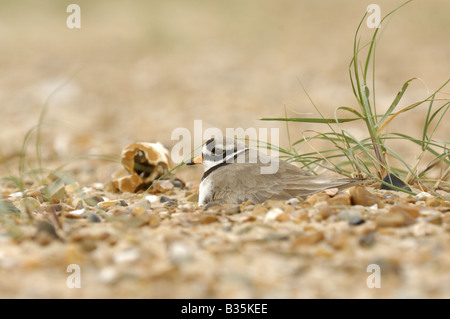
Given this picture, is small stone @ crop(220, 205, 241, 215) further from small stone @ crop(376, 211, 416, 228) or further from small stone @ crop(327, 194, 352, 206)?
small stone @ crop(376, 211, 416, 228)

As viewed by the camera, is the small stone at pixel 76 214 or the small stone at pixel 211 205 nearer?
the small stone at pixel 76 214

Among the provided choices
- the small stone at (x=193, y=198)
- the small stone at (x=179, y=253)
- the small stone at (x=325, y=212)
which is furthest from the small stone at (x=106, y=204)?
the small stone at (x=325, y=212)

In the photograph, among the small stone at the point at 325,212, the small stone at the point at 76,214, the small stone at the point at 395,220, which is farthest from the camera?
the small stone at the point at 76,214

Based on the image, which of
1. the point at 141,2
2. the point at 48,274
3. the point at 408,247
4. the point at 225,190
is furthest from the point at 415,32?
the point at 48,274

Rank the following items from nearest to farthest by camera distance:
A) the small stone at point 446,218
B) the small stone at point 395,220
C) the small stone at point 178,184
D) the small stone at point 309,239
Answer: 1. the small stone at point 309,239
2. the small stone at point 395,220
3. the small stone at point 446,218
4. the small stone at point 178,184

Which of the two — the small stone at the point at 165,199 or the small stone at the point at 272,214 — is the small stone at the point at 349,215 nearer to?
the small stone at the point at 272,214

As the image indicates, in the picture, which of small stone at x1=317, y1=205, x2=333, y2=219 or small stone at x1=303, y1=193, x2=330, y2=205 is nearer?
small stone at x1=317, y1=205, x2=333, y2=219

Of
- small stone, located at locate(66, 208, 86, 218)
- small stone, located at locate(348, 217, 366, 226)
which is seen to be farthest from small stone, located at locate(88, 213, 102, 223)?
small stone, located at locate(348, 217, 366, 226)

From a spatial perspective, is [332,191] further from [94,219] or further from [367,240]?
[94,219]
